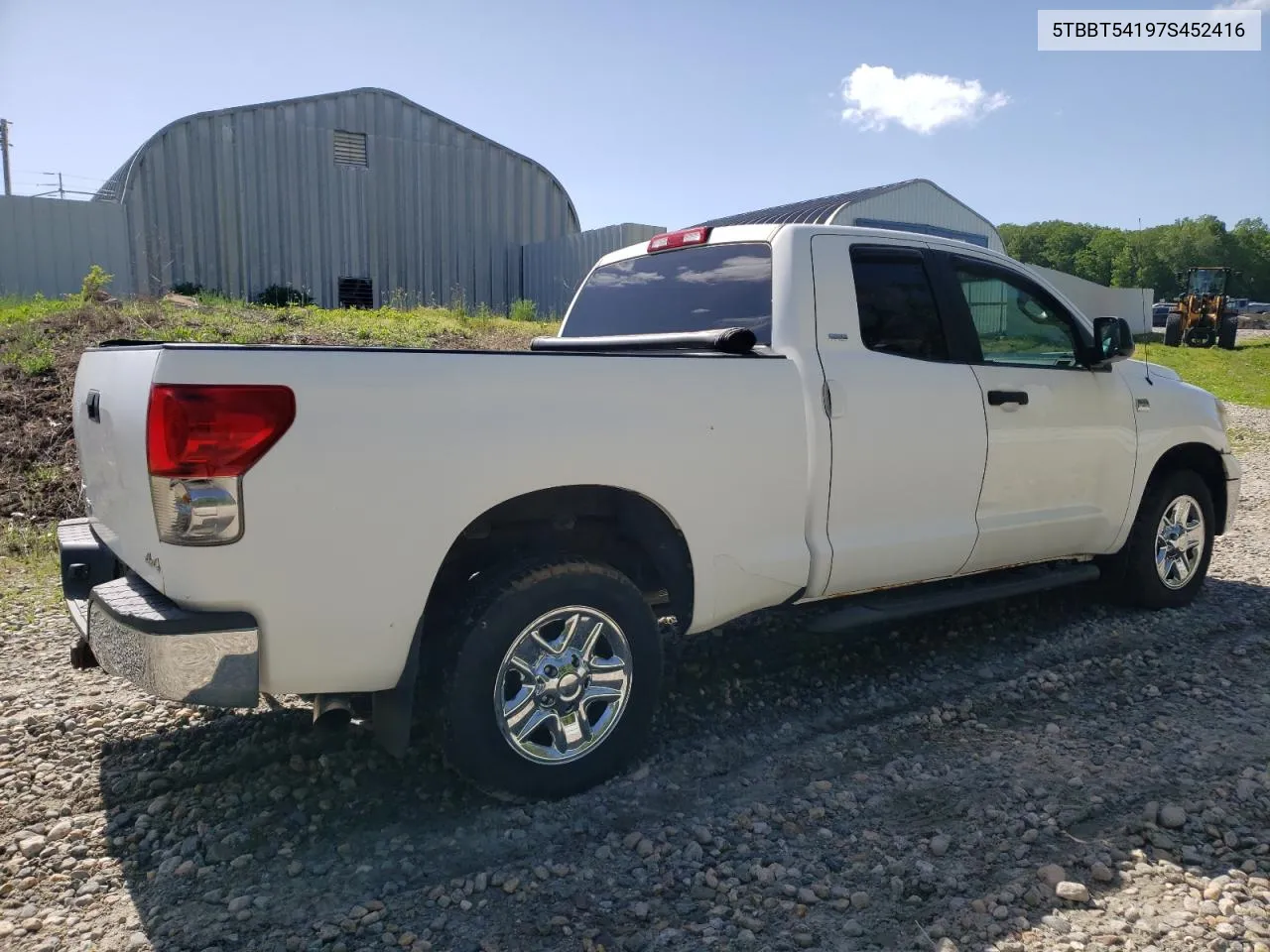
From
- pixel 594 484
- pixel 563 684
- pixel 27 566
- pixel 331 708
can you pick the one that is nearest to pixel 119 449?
pixel 331 708

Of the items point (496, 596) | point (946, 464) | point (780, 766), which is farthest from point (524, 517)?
point (946, 464)

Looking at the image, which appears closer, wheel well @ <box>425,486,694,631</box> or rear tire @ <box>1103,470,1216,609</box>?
wheel well @ <box>425,486,694,631</box>

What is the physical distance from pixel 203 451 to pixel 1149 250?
417ft

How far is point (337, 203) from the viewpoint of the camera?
67.9ft

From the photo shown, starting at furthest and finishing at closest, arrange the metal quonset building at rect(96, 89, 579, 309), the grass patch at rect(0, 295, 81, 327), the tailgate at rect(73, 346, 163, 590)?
the metal quonset building at rect(96, 89, 579, 309) → the grass patch at rect(0, 295, 81, 327) → the tailgate at rect(73, 346, 163, 590)

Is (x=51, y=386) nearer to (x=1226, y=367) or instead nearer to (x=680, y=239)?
(x=680, y=239)

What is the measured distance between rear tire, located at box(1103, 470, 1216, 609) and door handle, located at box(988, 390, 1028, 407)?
136 cm

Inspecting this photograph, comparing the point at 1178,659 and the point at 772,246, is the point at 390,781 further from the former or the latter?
the point at 1178,659

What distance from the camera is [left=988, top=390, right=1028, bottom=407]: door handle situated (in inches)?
179

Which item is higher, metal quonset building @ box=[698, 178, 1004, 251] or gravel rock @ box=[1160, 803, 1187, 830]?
metal quonset building @ box=[698, 178, 1004, 251]

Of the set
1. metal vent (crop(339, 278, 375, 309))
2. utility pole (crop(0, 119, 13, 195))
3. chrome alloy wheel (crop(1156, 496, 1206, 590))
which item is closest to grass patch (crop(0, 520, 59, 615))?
Answer: chrome alloy wheel (crop(1156, 496, 1206, 590))

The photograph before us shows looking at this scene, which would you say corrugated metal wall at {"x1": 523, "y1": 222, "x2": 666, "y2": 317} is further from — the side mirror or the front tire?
the front tire

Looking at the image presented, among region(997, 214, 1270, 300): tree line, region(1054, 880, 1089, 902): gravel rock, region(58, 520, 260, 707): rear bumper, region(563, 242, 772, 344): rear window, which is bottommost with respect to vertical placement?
region(1054, 880, 1089, 902): gravel rock

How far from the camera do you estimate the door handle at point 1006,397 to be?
4.55 meters
